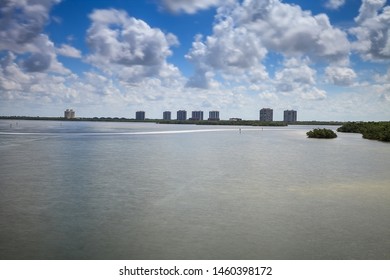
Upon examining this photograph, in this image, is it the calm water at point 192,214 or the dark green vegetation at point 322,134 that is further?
the dark green vegetation at point 322,134

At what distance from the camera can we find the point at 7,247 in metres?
9.47

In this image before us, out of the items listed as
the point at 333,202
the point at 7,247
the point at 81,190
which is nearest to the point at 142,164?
the point at 81,190

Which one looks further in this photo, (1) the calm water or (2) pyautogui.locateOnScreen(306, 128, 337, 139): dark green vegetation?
(2) pyautogui.locateOnScreen(306, 128, 337, 139): dark green vegetation

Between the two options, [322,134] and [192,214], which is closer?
[192,214]

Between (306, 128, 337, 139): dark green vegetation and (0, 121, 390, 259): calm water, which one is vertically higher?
(306, 128, 337, 139): dark green vegetation

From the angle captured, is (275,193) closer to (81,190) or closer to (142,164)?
(81,190)

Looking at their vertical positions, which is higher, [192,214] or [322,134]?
[322,134]

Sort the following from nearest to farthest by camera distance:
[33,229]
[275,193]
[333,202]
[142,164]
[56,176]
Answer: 1. [33,229]
2. [333,202]
3. [275,193]
4. [56,176]
5. [142,164]

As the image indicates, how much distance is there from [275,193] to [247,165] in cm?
1108

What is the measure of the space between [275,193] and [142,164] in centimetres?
1369

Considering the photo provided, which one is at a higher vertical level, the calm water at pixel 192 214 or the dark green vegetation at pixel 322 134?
the dark green vegetation at pixel 322 134
